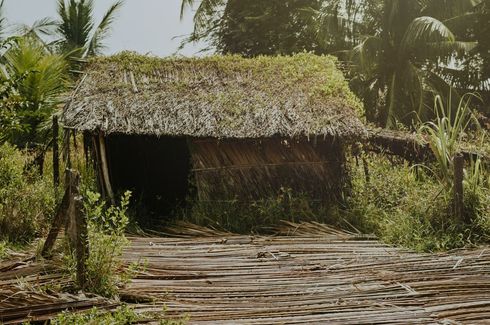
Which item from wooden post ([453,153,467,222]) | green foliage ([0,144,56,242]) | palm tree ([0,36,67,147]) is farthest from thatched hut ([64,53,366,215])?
palm tree ([0,36,67,147])

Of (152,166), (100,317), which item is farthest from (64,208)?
(152,166)

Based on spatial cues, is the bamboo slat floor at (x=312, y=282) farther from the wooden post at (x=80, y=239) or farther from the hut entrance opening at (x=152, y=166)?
the hut entrance opening at (x=152, y=166)

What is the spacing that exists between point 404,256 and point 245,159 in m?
2.96

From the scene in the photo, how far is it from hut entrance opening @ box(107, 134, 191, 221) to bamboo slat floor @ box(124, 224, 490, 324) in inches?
116

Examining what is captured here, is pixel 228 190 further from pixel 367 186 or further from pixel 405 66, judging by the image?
pixel 405 66

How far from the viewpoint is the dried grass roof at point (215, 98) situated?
624cm

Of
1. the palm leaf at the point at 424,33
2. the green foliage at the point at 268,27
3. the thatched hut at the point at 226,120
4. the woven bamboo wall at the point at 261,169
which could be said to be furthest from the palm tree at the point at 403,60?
the woven bamboo wall at the point at 261,169

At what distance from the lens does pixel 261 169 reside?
684 centimetres

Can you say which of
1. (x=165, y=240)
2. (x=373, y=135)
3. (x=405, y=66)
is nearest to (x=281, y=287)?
(x=165, y=240)

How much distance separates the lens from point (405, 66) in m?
12.8

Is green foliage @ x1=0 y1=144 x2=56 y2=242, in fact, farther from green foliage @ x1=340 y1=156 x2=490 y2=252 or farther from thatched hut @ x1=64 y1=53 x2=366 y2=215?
green foliage @ x1=340 y1=156 x2=490 y2=252

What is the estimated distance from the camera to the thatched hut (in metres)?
6.28

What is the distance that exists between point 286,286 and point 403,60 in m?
10.5

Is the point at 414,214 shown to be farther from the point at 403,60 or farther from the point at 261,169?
the point at 403,60
